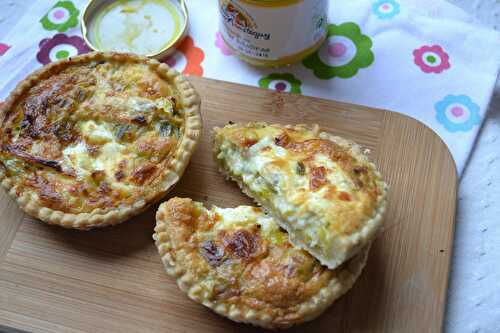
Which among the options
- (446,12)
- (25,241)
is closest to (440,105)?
(446,12)

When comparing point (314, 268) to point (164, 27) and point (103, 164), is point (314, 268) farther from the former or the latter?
point (164, 27)

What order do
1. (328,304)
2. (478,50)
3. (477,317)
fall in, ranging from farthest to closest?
(478,50) → (477,317) → (328,304)

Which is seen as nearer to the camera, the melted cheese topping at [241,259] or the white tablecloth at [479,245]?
the melted cheese topping at [241,259]

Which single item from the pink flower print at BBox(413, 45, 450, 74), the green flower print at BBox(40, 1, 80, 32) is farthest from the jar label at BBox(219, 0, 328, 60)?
the green flower print at BBox(40, 1, 80, 32)

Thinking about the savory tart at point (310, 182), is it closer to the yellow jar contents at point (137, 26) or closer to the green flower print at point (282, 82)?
the green flower print at point (282, 82)

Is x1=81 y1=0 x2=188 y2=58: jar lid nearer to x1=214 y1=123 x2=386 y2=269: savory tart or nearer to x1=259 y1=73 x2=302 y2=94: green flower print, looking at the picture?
x1=259 y1=73 x2=302 y2=94: green flower print

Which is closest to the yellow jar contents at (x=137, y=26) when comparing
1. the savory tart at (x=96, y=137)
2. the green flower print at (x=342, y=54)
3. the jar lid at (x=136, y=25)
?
the jar lid at (x=136, y=25)
